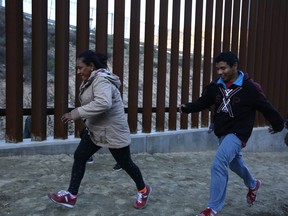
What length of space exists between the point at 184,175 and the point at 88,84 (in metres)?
2.56

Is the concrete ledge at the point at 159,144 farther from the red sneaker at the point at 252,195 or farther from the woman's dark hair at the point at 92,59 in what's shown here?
the red sneaker at the point at 252,195

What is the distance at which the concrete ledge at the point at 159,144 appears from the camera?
5.59 m

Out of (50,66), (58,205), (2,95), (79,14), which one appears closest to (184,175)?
(58,205)

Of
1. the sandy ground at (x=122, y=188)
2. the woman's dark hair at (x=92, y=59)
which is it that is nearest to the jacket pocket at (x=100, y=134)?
the woman's dark hair at (x=92, y=59)

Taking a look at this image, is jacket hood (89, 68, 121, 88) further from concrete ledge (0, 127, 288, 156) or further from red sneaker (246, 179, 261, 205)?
concrete ledge (0, 127, 288, 156)

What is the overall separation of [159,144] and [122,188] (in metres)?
2.39

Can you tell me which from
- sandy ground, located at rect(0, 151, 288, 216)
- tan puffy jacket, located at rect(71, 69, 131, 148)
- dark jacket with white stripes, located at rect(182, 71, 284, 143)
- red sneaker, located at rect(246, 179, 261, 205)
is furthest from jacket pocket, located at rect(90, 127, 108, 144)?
red sneaker, located at rect(246, 179, 261, 205)

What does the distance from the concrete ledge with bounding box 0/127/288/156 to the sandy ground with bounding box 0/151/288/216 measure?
0.12m

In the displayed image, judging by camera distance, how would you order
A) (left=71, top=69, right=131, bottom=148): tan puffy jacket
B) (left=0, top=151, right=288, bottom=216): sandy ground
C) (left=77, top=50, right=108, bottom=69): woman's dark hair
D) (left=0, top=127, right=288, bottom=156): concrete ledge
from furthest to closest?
(left=0, top=127, right=288, bottom=156): concrete ledge
(left=0, top=151, right=288, bottom=216): sandy ground
(left=77, top=50, right=108, bottom=69): woman's dark hair
(left=71, top=69, right=131, bottom=148): tan puffy jacket

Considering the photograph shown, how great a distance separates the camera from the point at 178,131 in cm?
735

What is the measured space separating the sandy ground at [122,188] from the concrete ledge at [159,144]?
12 cm

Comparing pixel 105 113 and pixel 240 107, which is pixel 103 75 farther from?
pixel 240 107

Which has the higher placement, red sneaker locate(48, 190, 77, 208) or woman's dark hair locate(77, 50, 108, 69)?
woman's dark hair locate(77, 50, 108, 69)

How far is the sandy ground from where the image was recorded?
3.89 m
